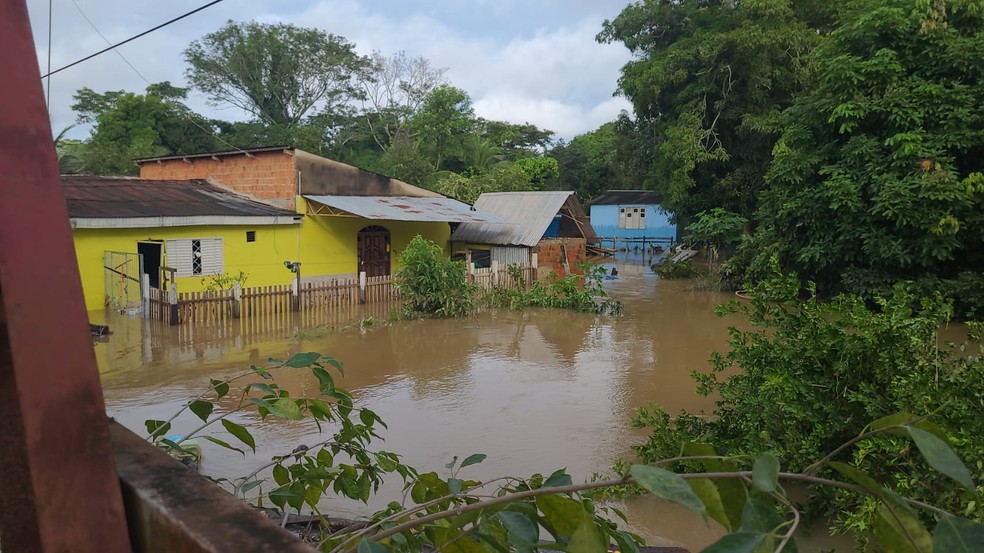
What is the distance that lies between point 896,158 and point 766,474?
Answer: 14.9 meters

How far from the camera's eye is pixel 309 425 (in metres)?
8.21

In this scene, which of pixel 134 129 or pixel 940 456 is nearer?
pixel 940 456

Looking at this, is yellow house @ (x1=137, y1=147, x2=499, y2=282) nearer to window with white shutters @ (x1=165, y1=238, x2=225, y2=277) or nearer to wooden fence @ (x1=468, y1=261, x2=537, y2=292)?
wooden fence @ (x1=468, y1=261, x2=537, y2=292)

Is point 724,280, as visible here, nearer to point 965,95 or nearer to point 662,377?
point 965,95

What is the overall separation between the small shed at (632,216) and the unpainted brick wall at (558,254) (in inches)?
595

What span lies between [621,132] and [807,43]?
8.77 m

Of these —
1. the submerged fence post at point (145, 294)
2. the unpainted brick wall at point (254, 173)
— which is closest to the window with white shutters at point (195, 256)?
the submerged fence post at point (145, 294)

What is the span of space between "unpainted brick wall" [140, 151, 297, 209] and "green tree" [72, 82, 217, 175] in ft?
35.0

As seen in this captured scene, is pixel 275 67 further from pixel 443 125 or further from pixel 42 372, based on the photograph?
pixel 42 372

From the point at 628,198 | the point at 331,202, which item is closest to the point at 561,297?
the point at 331,202

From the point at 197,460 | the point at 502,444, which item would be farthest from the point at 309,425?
the point at 502,444

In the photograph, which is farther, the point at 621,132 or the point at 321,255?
the point at 621,132

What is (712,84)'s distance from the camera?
21484 mm

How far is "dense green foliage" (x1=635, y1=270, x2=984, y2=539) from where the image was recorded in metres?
4.49
